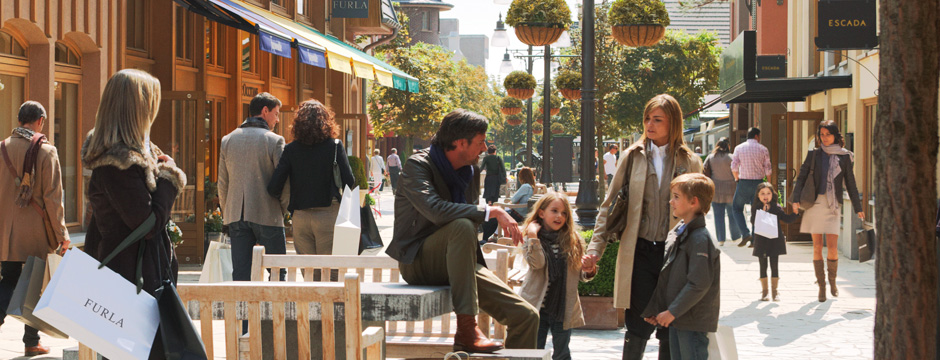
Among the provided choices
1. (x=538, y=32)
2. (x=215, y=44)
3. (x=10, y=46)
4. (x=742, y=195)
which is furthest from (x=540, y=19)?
(x=10, y=46)

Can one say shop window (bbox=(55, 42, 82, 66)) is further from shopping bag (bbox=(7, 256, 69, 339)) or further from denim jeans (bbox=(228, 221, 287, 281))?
shopping bag (bbox=(7, 256, 69, 339))

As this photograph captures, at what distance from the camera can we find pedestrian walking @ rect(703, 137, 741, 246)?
55.8 feet

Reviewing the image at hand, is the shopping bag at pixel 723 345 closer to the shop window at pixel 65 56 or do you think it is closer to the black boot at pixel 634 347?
the black boot at pixel 634 347

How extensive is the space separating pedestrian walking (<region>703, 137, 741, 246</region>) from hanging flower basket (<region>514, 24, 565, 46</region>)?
9.94 feet

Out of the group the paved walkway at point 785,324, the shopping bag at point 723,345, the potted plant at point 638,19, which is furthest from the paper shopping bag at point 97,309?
the potted plant at point 638,19

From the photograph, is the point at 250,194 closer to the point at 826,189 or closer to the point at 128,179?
the point at 128,179

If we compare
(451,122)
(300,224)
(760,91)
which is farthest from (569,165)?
(451,122)

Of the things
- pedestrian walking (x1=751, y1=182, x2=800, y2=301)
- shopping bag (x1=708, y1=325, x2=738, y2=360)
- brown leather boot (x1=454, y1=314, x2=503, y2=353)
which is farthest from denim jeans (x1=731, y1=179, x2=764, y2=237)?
brown leather boot (x1=454, y1=314, x2=503, y2=353)

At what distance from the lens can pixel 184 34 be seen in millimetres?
14992

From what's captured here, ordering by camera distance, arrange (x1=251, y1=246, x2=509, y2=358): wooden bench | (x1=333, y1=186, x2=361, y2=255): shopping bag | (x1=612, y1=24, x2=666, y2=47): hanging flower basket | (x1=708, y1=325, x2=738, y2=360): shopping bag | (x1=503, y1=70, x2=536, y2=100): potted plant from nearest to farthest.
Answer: (x1=708, y1=325, x2=738, y2=360): shopping bag → (x1=251, y1=246, x2=509, y2=358): wooden bench → (x1=333, y1=186, x2=361, y2=255): shopping bag → (x1=612, y1=24, x2=666, y2=47): hanging flower basket → (x1=503, y1=70, x2=536, y2=100): potted plant

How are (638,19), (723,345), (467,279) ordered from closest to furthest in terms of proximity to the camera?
(467,279) → (723,345) → (638,19)

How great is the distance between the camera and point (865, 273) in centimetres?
1299

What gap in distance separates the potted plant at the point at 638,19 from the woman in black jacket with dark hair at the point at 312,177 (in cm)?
832

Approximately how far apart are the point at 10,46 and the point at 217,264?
19.0 ft
